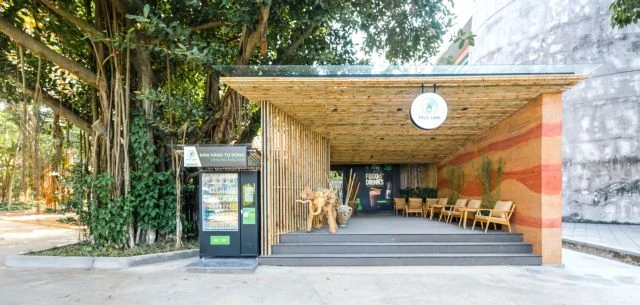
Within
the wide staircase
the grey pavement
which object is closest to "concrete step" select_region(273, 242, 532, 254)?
the wide staircase

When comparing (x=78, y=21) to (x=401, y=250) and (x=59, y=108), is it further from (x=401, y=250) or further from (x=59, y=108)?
(x=401, y=250)

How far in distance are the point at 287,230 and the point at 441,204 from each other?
4.89 metres

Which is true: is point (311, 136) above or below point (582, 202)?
above

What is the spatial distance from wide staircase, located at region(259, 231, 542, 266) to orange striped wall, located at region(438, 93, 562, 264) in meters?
0.34

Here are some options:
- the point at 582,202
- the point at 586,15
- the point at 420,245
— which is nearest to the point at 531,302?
the point at 420,245

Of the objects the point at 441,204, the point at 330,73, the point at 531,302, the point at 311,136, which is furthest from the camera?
the point at 441,204

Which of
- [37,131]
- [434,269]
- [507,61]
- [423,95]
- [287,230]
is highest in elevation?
[507,61]

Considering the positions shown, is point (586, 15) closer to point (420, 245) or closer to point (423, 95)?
point (423, 95)

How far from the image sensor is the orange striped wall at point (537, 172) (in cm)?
623

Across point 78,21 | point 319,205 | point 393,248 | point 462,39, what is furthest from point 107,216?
point 462,39

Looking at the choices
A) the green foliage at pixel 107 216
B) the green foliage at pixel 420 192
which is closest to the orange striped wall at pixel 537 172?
the green foliage at pixel 420 192

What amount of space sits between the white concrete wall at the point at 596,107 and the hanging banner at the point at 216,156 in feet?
36.3

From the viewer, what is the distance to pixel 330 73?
5.88 metres

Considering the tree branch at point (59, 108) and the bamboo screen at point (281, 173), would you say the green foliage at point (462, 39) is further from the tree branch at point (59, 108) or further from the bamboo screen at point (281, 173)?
the tree branch at point (59, 108)
